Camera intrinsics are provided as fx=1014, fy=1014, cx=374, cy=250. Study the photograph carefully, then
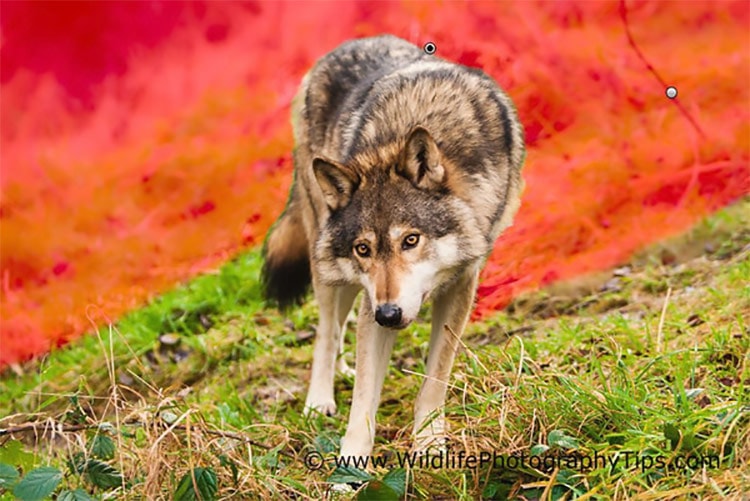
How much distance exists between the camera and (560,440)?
346 cm

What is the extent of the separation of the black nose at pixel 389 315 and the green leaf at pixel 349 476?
0.59 metres

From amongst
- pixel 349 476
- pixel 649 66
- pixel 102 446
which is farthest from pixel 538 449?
pixel 649 66

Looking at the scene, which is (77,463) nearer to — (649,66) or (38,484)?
(38,484)

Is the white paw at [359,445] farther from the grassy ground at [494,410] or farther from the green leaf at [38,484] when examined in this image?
the green leaf at [38,484]

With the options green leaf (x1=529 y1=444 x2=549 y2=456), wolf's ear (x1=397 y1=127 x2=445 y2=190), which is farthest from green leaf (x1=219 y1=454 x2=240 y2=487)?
wolf's ear (x1=397 y1=127 x2=445 y2=190)

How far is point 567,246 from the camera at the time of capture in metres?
6.43

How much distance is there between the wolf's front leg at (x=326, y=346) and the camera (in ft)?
17.7

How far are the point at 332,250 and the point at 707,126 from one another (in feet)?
11.0

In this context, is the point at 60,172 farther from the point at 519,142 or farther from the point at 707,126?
the point at 707,126

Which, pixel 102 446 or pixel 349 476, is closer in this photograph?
pixel 349 476

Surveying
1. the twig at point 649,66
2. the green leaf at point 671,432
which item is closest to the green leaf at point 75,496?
the green leaf at point 671,432

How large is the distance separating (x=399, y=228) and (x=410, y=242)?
0.23 feet

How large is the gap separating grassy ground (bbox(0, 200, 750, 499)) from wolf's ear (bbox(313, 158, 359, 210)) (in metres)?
0.84

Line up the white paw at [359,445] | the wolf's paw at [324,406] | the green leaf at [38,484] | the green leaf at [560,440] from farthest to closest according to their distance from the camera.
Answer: the wolf's paw at [324,406] → the white paw at [359,445] → the green leaf at [560,440] → the green leaf at [38,484]
